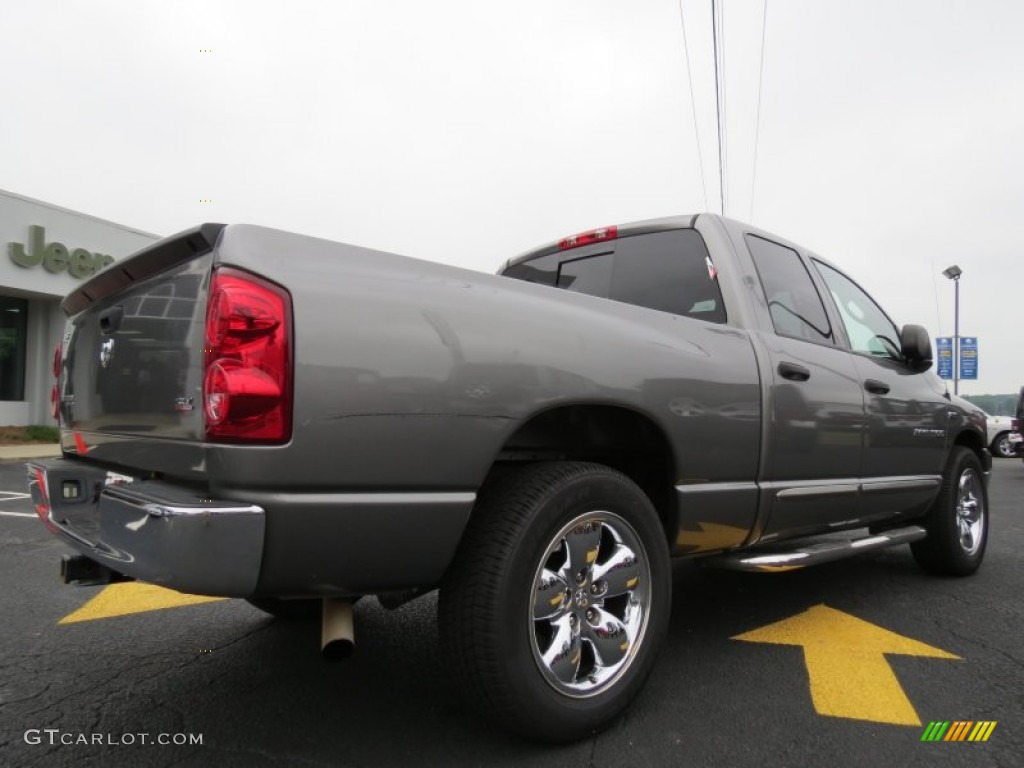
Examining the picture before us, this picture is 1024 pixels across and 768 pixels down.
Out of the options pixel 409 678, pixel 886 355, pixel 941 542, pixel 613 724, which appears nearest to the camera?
pixel 613 724

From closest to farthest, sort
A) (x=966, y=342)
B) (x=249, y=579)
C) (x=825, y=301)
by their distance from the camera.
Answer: (x=249, y=579) → (x=825, y=301) → (x=966, y=342)

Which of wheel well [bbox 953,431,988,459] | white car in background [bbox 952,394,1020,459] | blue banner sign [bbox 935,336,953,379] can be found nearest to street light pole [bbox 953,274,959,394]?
blue banner sign [bbox 935,336,953,379]

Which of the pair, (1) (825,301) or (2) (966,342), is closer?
(1) (825,301)

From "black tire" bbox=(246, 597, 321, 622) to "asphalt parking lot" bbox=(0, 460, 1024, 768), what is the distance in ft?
0.18

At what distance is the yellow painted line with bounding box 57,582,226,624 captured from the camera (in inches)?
134

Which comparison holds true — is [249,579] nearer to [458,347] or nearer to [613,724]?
[458,347]

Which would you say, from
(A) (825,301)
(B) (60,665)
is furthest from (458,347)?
(A) (825,301)

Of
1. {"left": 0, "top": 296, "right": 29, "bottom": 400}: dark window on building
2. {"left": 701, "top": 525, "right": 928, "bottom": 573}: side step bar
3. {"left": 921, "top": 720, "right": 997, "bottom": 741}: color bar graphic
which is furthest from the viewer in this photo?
{"left": 0, "top": 296, "right": 29, "bottom": 400}: dark window on building

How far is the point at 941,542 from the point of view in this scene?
4.16 m

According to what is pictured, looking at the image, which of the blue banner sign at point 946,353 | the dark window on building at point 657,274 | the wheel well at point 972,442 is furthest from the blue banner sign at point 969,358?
the dark window on building at point 657,274

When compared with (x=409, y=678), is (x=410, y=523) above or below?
above

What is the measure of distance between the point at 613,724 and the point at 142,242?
19.6 meters

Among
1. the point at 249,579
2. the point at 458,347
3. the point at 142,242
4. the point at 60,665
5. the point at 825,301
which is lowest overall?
the point at 60,665

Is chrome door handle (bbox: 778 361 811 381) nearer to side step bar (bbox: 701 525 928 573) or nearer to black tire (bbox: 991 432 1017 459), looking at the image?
side step bar (bbox: 701 525 928 573)
